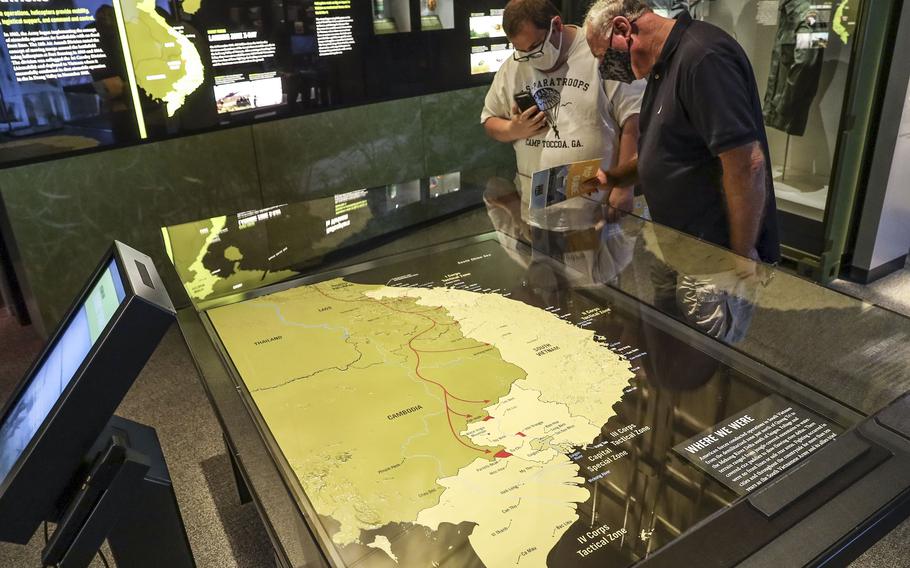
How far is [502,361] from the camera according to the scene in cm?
137

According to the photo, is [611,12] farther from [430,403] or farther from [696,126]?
[430,403]

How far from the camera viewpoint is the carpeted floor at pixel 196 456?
7.11 ft

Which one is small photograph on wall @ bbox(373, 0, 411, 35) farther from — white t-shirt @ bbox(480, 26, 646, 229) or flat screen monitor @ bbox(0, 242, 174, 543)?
flat screen monitor @ bbox(0, 242, 174, 543)

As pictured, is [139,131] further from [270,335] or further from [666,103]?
[666,103]

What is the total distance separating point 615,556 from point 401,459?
370 mm

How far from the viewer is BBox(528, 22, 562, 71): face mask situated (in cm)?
252

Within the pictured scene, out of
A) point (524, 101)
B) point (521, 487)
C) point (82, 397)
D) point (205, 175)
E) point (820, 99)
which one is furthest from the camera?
point (820, 99)

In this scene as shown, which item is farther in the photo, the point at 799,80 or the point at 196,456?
the point at 799,80

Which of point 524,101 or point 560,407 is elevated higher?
point 524,101

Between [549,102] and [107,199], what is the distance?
7.59 ft

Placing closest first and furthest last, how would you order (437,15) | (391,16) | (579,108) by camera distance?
1. (579,108)
2. (391,16)
3. (437,15)

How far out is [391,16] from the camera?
13.7 ft

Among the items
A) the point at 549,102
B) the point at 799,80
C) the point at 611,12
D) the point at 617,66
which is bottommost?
the point at 799,80

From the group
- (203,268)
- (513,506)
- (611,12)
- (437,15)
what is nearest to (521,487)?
(513,506)
